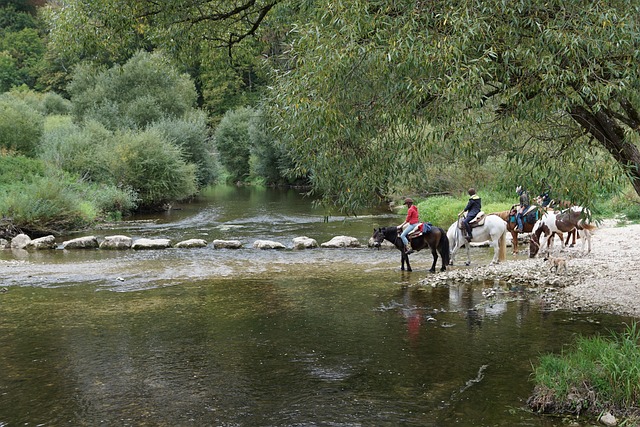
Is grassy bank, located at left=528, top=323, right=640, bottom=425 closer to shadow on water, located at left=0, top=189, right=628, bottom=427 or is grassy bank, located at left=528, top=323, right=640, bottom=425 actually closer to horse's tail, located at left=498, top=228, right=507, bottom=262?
shadow on water, located at left=0, top=189, right=628, bottom=427

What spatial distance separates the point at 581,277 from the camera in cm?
1517

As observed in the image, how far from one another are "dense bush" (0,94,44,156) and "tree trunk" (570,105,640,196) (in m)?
38.3

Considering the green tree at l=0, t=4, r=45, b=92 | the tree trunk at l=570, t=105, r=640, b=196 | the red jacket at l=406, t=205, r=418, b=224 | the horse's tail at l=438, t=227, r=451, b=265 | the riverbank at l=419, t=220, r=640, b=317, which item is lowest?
the riverbank at l=419, t=220, r=640, b=317

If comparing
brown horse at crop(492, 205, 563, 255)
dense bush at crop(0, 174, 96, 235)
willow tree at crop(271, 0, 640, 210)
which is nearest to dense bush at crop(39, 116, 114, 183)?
dense bush at crop(0, 174, 96, 235)

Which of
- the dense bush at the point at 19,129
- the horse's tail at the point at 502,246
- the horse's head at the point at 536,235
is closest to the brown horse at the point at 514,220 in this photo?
the horse's head at the point at 536,235

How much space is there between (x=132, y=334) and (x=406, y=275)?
803 centimetres

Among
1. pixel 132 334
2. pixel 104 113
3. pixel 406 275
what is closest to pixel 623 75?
pixel 132 334

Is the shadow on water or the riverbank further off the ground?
the shadow on water

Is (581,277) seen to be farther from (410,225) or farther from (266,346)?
(266,346)

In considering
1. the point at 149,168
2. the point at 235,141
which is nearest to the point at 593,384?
the point at 149,168

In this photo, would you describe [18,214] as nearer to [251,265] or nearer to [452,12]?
[251,265]

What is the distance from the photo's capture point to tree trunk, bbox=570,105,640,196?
26.7 ft

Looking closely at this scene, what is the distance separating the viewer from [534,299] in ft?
43.8

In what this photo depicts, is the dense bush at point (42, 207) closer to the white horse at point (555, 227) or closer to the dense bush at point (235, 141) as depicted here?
the white horse at point (555, 227)
